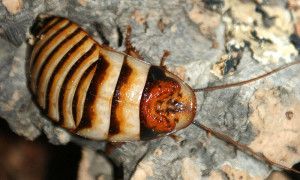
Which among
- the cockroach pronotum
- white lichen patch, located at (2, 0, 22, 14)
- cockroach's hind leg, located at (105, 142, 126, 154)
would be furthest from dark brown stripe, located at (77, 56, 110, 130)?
white lichen patch, located at (2, 0, 22, 14)

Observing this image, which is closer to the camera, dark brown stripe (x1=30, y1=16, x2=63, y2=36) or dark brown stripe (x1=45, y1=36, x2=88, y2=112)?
dark brown stripe (x1=45, y1=36, x2=88, y2=112)

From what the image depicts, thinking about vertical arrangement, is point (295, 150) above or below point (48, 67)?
below

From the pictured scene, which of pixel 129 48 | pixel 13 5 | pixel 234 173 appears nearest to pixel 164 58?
pixel 129 48

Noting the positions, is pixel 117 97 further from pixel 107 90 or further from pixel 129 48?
pixel 129 48

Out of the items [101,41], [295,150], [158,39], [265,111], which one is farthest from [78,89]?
[295,150]

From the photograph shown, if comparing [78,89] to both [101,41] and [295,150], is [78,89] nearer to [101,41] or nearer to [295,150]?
[101,41]

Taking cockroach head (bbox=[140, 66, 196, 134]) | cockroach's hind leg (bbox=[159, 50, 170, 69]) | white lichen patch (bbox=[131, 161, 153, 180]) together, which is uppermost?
cockroach's hind leg (bbox=[159, 50, 170, 69])

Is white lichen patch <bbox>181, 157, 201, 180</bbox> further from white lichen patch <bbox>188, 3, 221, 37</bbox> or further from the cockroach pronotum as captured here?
white lichen patch <bbox>188, 3, 221, 37</bbox>

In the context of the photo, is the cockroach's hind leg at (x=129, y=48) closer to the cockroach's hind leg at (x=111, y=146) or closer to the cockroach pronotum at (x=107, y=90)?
the cockroach pronotum at (x=107, y=90)
